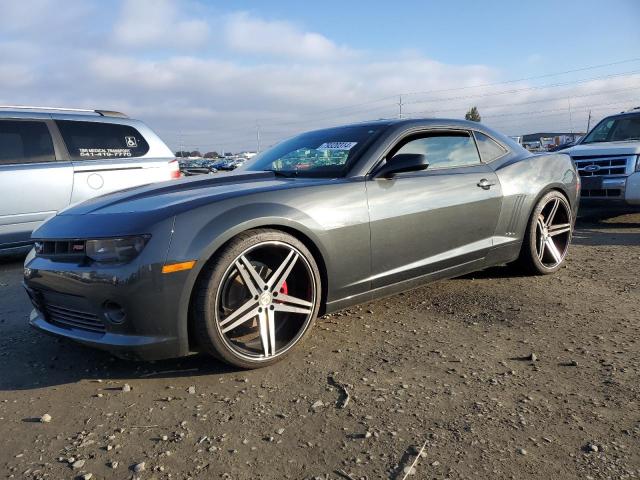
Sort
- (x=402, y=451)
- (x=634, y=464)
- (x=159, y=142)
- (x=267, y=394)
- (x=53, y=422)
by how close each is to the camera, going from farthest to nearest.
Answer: (x=159, y=142), (x=267, y=394), (x=53, y=422), (x=402, y=451), (x=634, y=464)

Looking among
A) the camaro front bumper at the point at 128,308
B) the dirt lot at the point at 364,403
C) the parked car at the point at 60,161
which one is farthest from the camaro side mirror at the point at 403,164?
the parked car at the point at 60,161

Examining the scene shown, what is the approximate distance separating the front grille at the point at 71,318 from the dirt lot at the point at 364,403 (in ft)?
0.92

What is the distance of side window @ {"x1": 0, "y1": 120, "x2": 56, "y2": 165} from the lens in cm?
550

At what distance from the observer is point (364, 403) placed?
233 cm

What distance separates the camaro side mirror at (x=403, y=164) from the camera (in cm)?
319

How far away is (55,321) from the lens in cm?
277

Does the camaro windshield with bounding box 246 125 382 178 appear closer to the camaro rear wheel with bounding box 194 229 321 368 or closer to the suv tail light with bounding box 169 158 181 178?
the camaro rear wheel with bounding box 194 229 321 368

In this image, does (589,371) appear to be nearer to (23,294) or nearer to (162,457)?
(162,457)

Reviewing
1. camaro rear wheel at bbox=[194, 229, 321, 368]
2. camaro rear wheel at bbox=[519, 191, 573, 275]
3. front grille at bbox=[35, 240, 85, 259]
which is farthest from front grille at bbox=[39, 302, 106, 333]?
camaro rear wheel at bbox=[519, 191, 573, 275]

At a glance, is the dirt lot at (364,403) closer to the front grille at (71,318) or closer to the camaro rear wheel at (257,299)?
the camaro rear wheel at (257,299)

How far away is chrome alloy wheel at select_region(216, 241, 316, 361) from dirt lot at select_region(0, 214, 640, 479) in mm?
154

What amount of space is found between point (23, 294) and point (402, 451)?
377 centimetres

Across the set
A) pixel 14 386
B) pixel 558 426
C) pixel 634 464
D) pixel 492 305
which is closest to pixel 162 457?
pixel 14 386

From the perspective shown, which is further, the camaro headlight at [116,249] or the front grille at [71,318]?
the front grille at [71,318]
